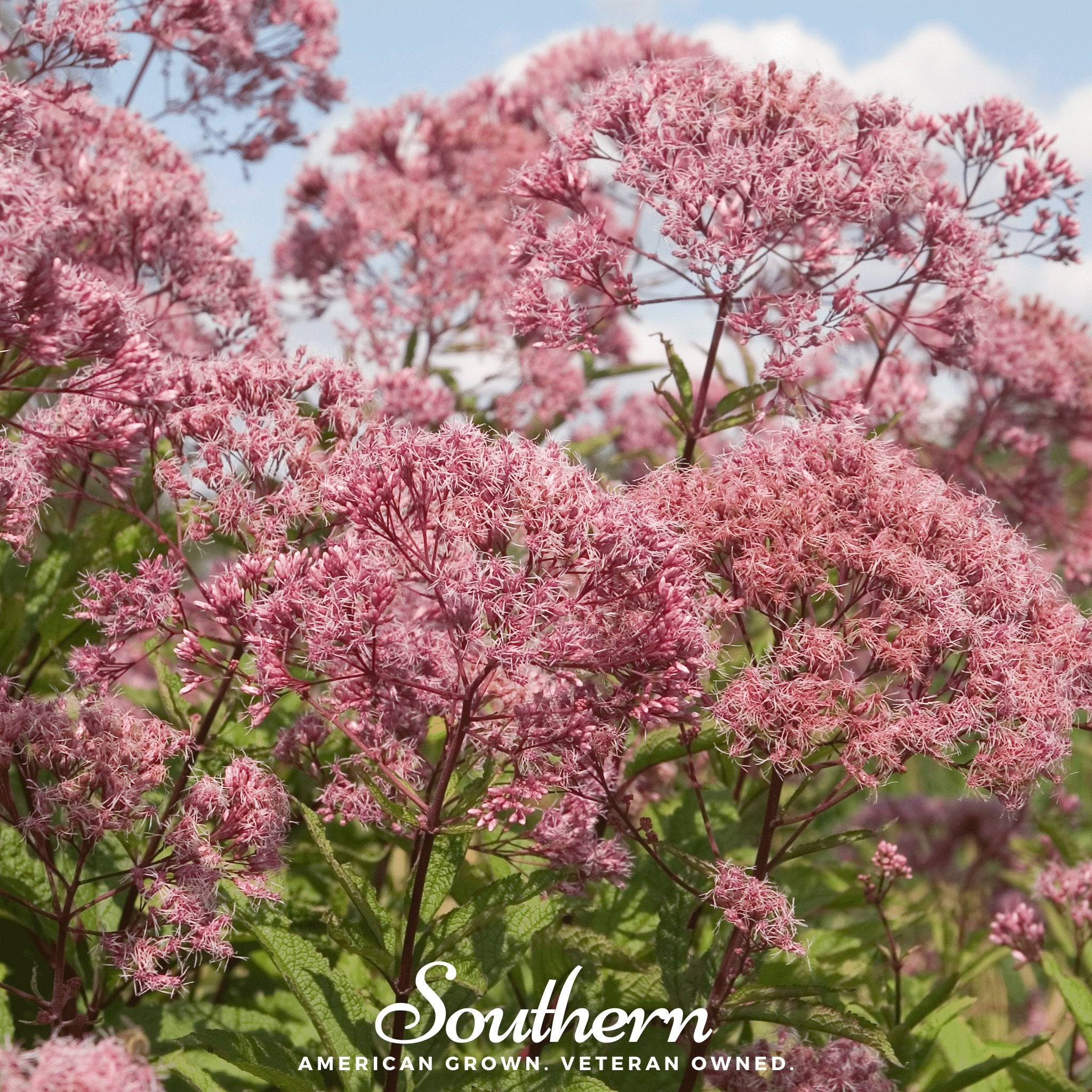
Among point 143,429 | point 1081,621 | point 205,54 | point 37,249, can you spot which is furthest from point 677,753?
point 205,54

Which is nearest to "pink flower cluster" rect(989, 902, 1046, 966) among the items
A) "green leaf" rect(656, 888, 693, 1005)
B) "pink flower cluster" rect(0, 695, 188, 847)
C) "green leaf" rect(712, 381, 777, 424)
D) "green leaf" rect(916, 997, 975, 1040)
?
"green leaf" rect(916, 997, 975, 1040)

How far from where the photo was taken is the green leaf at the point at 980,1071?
325 cm

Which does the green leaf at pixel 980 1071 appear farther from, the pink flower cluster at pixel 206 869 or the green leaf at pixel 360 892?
the pink flower cluster at pixel 206 869

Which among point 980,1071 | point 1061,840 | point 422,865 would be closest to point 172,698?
point 422,865

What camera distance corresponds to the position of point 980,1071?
10.8ft

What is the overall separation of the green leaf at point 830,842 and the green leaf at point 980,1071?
0.97 meters

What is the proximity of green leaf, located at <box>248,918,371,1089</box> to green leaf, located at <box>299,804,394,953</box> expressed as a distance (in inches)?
6.2

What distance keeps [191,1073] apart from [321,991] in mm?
327

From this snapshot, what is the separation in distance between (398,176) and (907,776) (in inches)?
222

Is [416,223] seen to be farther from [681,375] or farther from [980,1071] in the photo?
[980,1071]

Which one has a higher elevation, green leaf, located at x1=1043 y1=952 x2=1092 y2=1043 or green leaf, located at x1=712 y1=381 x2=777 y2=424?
green leaf, located at x1=712 y1=381 x2=777 y2=424

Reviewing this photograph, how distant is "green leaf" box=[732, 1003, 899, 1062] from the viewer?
8.98 ft

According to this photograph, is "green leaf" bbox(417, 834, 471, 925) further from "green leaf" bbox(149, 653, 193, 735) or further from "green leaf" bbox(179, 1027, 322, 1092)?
"green leaf" bbox(149, 653, 193, 735)

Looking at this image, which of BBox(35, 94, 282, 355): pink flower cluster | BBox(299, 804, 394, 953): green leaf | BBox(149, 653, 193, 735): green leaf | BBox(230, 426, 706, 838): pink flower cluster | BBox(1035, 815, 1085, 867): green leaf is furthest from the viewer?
BBox(1035, 815, 1085, 867): green leaf
